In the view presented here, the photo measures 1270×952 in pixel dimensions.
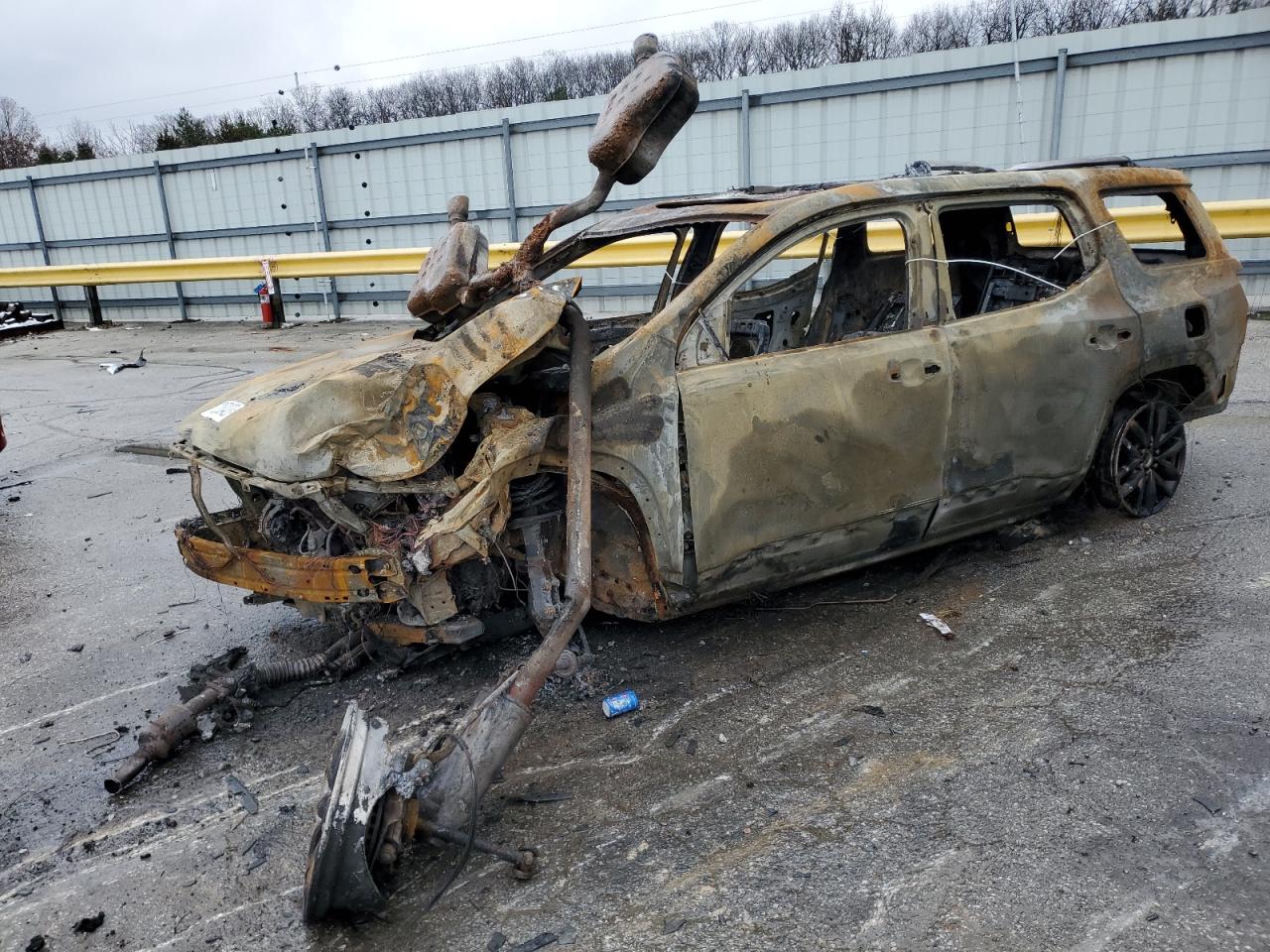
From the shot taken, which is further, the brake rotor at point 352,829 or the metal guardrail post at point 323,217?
the metal guardrail post at point 323,217

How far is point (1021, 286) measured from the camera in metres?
4.47

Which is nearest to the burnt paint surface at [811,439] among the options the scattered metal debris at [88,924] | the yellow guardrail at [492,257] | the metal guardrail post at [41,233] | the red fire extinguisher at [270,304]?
the scattered metal debris at [88,924]

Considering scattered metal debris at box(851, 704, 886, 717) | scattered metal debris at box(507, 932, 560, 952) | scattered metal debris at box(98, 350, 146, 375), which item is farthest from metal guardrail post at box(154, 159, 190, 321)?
scattered metal debris at box(507, 932, 560, 952)

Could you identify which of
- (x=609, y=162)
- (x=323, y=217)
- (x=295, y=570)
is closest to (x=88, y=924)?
(x=295, y=570)

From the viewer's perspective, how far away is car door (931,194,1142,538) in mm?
3789

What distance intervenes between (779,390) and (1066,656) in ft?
4.99

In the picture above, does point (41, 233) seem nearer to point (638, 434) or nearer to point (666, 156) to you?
point (666, 156)

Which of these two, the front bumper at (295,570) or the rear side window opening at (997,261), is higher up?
the rear side window opening at (997,261)

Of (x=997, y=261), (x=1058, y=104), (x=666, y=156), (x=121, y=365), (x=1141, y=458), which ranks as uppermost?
(x=1058, y=104)

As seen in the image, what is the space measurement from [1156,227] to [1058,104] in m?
2.48

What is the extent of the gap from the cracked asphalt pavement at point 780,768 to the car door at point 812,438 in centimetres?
45

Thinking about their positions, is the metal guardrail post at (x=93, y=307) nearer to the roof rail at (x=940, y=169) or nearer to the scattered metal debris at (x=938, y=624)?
the roof rail at (x=940, y=169)

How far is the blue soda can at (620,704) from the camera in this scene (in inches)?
130

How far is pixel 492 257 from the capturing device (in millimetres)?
11945
